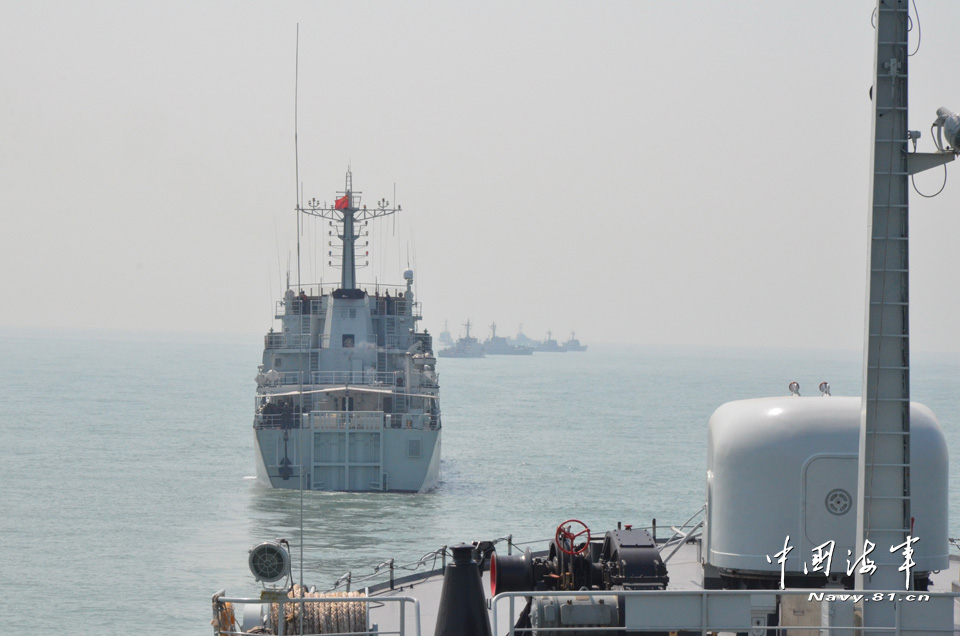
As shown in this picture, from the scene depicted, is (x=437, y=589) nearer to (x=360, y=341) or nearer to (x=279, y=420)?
(x=279, y=420)

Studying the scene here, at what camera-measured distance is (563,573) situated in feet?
37.5

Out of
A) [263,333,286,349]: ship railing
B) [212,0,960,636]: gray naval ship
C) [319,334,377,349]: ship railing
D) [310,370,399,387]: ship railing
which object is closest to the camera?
[212,0,960,636]: gray naval ship

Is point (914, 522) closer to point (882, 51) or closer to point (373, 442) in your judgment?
point (882, 51)

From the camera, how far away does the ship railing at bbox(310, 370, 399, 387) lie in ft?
189

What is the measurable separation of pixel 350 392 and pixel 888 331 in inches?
1859

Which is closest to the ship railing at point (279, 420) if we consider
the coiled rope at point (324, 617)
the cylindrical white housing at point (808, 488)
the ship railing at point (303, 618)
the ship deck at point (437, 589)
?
the ship deck at point (437, 589)

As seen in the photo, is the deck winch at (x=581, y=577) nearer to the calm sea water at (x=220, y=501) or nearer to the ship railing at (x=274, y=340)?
the calm sea water at (x=220, y=501)

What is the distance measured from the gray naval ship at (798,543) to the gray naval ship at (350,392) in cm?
3509

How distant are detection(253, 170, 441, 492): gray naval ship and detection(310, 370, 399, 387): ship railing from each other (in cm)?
5

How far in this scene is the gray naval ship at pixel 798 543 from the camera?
31.7 ft

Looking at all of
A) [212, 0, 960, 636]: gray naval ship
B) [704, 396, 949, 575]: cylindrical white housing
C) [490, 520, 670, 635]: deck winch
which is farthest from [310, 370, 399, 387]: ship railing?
[704, 396, 949, 575]: cylindrical white housing

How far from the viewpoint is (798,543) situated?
11.5 metres

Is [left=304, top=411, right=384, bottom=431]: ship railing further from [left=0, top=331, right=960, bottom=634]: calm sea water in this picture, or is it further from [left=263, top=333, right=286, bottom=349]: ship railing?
[left=263, top=333, right=286, bottom=349]: ship railing

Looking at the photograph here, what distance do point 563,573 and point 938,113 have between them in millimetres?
5750
